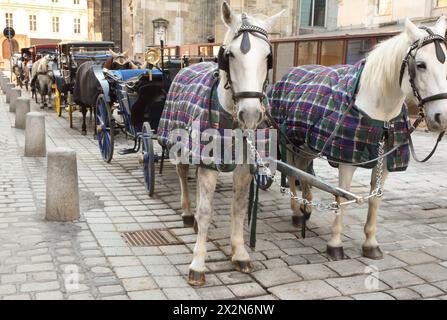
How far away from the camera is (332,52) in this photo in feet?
46.1

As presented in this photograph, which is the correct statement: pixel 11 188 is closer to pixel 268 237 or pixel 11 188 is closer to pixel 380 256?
pixel 268 237

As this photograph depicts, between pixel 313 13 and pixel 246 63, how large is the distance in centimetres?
2391

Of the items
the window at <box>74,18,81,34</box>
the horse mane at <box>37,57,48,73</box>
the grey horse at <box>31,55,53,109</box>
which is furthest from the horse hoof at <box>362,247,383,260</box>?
the window at <box>74,18,81,34</box>

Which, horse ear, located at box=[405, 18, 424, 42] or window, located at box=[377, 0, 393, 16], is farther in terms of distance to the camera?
window, located at box=[377, 0, 393, 16]

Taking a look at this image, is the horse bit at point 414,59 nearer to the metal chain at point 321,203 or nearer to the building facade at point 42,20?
the metal chain at point 321,203

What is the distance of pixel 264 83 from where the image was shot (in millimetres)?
3684

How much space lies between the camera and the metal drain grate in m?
5.00

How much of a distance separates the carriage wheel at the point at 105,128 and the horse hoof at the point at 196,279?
15.8 ft

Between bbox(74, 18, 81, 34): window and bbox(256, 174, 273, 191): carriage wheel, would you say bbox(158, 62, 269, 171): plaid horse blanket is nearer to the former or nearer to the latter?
bbox(256, 174, 273, 191): carriage wheel

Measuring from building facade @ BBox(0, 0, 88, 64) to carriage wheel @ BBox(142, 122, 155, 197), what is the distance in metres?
59.0

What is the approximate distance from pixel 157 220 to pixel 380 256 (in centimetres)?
249

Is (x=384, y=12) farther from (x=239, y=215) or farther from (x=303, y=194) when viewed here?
(x=239, y=215)

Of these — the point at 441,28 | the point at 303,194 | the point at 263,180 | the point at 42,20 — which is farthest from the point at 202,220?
the point at 42,20

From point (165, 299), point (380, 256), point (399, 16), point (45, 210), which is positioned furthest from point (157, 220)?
point (399, 16)
